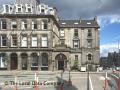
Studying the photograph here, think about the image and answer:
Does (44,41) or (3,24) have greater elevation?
(3,24)

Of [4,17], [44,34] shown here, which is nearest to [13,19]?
[4,17]

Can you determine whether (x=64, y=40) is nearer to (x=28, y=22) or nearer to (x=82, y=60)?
(x=82, y=60)

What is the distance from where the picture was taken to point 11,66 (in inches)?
2751

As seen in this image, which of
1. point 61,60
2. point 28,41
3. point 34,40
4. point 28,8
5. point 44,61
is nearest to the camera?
point 28,41

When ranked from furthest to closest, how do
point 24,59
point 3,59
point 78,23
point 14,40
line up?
1. point 78,23
2. point 3,59
3. point 14,40
4. point 24,59

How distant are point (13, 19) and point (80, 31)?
2177 centimetres

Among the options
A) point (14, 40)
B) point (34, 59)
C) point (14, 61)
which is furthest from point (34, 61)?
point (14, 40)

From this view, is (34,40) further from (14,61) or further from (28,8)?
(28,8)

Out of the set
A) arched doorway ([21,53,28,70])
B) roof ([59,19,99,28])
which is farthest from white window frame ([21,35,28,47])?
roof ([59,19,99,28])

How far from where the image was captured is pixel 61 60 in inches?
2832

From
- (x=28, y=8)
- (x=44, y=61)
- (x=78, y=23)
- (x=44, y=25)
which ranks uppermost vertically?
(x=28, y=8)

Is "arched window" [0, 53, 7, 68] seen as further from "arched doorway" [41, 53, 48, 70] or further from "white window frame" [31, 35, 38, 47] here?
"arched doorway" [41, 53, 48, 70]

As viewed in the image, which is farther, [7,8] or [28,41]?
[7,8]

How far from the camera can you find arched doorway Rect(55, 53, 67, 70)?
234ft
